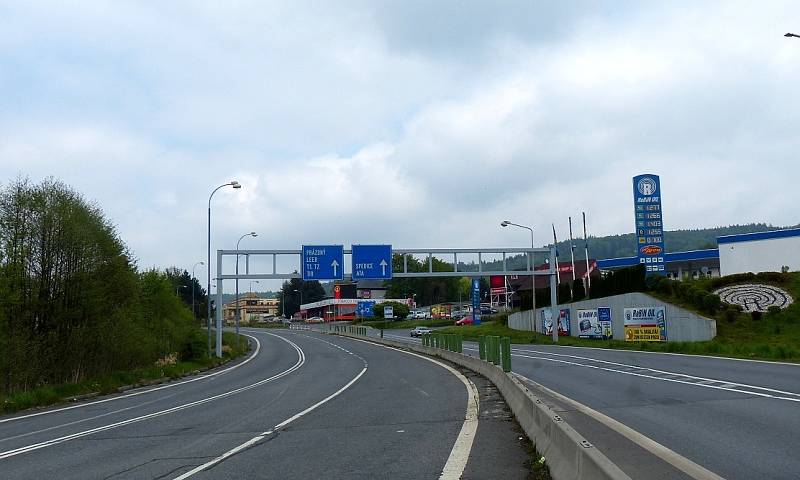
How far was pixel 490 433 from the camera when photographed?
11562mm

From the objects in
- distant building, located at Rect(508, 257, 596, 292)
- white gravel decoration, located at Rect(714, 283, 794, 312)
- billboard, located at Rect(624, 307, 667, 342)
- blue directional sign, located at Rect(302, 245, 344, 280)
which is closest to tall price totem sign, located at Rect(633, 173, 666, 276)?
billboard, located at Rect(624, 307, 667, 342)

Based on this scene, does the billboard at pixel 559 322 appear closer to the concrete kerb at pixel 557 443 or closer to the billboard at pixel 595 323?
the billboard at pixel 595 323

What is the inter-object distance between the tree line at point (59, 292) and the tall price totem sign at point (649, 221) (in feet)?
107

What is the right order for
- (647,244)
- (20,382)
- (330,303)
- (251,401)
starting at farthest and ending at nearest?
1. (330,303)
2. (647,244)
3. (20,382)
4. (251,401)

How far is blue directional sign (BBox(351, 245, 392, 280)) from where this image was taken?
142ft

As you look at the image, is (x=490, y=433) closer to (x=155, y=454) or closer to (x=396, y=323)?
(x=155, y=454)

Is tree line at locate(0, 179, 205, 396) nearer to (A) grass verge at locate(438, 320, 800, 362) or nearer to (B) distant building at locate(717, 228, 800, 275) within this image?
(A) grass verge at locate(438, 320, 800, 362)

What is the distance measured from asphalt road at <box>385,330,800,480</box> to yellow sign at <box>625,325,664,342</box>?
17.4 m

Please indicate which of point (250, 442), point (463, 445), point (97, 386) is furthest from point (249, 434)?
point (97, 386)

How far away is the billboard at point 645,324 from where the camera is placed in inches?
1758

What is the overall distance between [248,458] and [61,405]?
15105mm

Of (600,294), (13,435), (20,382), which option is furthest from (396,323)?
(13,435)

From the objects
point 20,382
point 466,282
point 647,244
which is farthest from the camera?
point 466,282

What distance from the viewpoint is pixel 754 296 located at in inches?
1689
